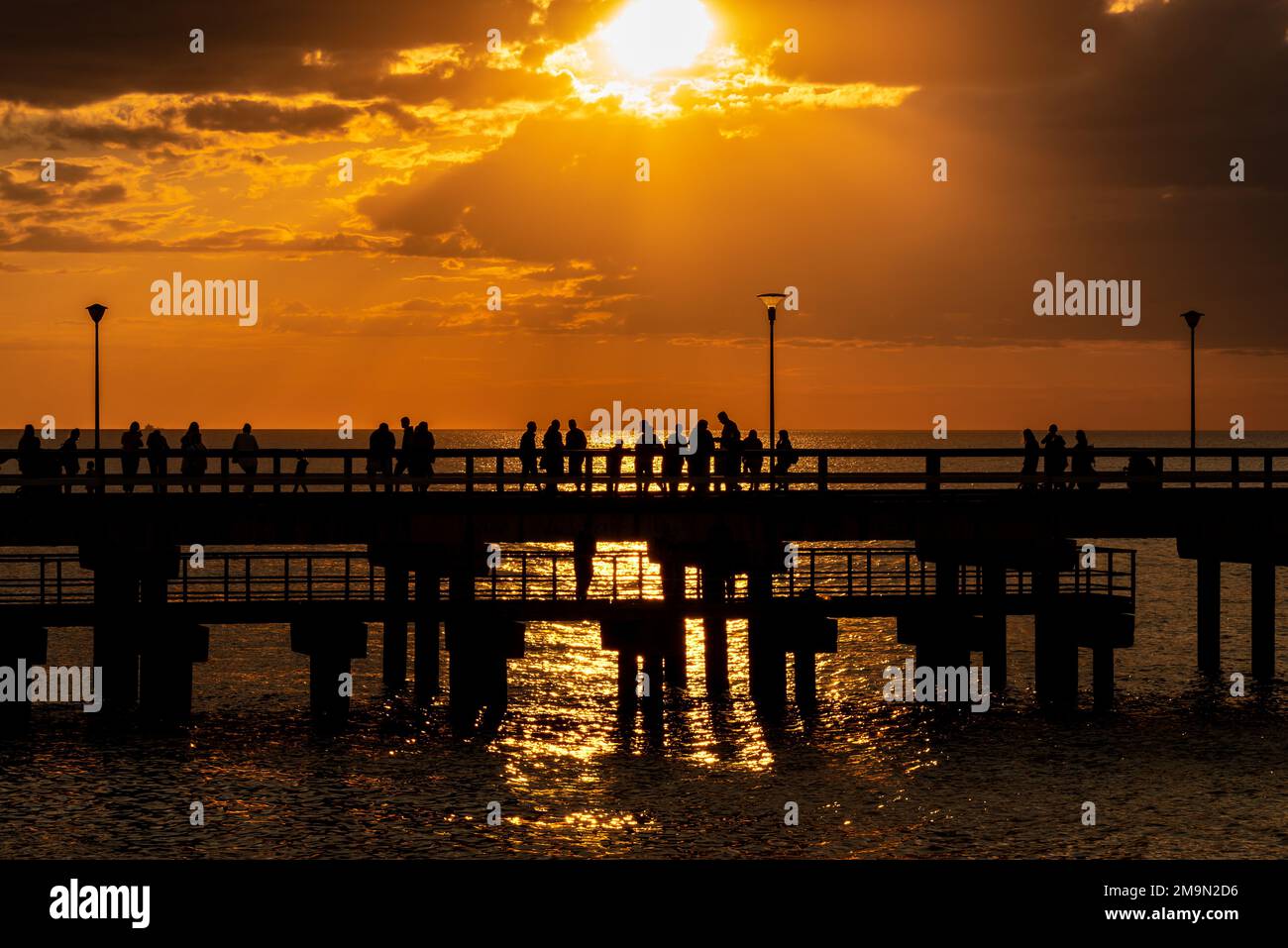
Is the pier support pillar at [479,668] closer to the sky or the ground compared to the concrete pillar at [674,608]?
closer to the ground

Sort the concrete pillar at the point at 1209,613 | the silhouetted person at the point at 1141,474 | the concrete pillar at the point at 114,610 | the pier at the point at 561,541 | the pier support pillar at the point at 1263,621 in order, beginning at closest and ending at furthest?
the pier at the point at 561,541, the concrete pillar at the point at 114,610, the silhouetted person at the point at 1141,474, the pier support pillar at the point at 1263,621, the concrete pillar at the point at 1209,613

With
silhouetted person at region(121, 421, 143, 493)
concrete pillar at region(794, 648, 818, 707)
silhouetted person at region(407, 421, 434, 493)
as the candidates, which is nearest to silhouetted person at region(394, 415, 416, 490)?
silhouetted person at region(407, 421, 434, 493)

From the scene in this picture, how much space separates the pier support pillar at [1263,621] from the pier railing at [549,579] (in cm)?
307

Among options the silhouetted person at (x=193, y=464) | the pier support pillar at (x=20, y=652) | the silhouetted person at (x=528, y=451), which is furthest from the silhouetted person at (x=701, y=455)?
the pier support pillar at (x=20, y=652)

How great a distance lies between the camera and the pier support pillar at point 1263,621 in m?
38.7

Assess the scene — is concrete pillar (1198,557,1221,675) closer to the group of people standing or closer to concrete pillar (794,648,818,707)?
concrete pillar (794,648,818,707)

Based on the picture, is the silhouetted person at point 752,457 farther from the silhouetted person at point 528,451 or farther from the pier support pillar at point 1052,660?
the pier support pillar at point 1052,660

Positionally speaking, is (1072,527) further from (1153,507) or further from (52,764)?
(52,764)

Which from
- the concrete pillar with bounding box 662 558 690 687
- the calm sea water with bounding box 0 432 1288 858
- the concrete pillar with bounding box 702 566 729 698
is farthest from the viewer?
the concrete pillar with bounding box 702 566 729 698

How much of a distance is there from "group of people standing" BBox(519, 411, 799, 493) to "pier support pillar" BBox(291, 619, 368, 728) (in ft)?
15.5

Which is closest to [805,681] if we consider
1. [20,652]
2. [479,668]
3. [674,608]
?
[674,608]

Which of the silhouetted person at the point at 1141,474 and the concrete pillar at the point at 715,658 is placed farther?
the concrete pillar at the point at 715,658

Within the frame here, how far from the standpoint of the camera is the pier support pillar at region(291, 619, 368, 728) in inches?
1201
